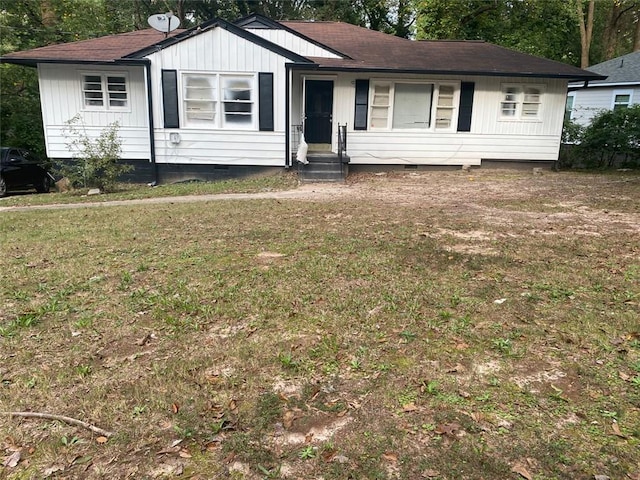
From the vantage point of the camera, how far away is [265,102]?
44.4 ft

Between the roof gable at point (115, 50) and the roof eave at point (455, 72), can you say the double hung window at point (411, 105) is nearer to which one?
the roof eave at point (455, 72)

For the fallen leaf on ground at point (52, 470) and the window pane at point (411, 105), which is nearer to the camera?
the fallen leaf on ground at point (52, 470)

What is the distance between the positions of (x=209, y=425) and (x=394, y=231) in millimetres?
4922

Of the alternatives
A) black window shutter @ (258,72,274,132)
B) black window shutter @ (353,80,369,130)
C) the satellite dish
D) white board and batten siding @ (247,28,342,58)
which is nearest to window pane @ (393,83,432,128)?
black window shutter @ (353,80,369,130)

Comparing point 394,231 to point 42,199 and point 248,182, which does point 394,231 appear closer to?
point 248,182

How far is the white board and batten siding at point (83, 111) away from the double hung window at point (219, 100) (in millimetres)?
1590

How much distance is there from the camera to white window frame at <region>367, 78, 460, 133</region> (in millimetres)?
14922

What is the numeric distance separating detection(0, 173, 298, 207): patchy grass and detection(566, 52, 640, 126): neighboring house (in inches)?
585

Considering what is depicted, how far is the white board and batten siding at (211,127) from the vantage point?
43.0 ft

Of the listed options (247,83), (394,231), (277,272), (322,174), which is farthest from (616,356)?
(247,83)

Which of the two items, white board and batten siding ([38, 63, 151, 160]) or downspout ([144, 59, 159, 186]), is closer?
downspout ([144, 59, 159, 186])

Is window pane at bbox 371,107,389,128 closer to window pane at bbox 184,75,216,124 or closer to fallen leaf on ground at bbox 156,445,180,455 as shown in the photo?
window pane at bbox 184,75,216,124

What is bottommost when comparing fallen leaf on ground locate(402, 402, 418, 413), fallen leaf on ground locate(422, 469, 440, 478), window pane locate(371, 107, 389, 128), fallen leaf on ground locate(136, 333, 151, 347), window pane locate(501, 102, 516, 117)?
fallen leaf on ground locate(136, 333, 151, 347)

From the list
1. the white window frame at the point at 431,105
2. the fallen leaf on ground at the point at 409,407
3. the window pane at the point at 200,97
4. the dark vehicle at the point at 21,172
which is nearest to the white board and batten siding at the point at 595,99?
the white window frame at the point at 431,105
